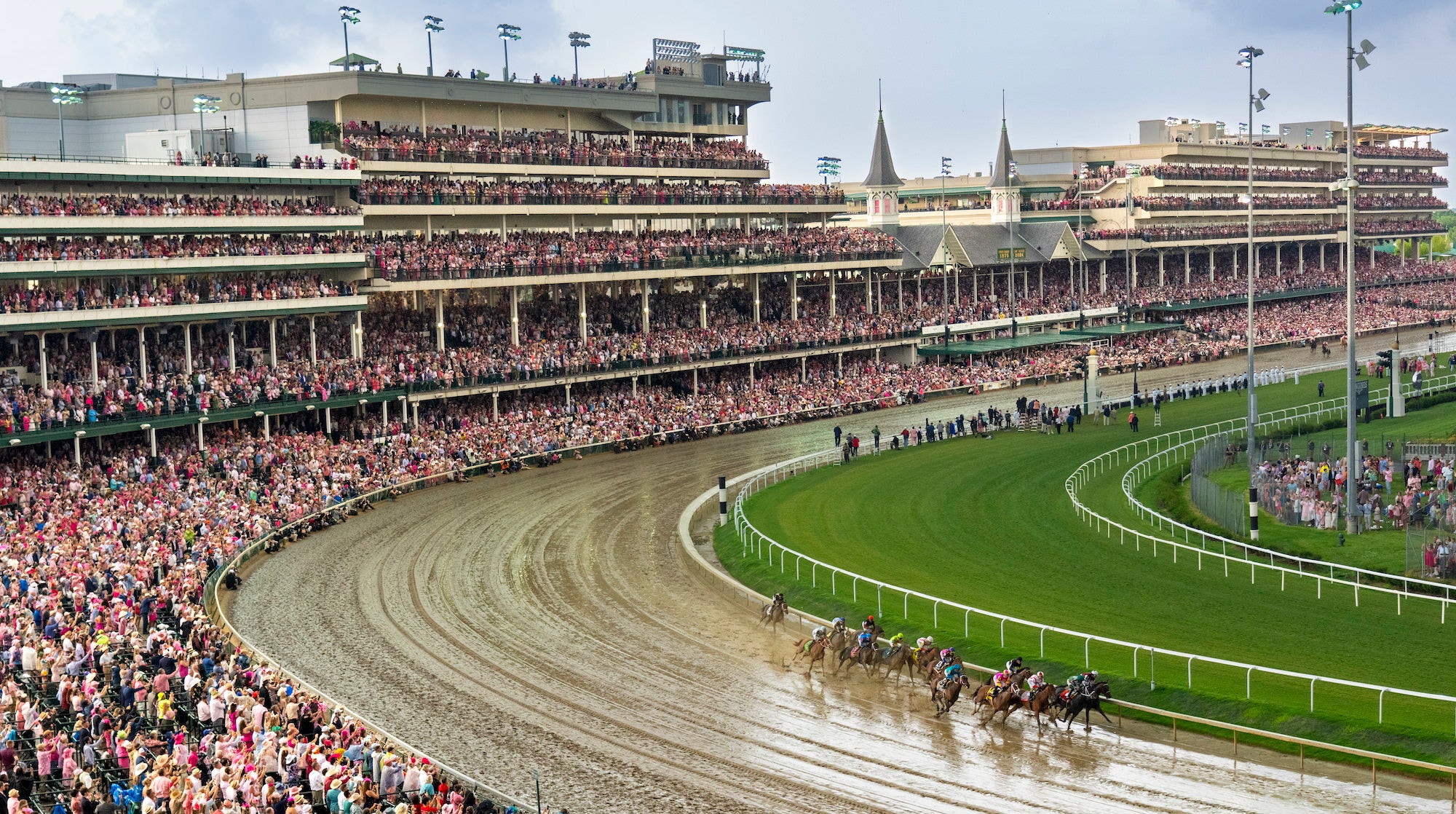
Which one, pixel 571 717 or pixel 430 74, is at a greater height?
pixel 430 74

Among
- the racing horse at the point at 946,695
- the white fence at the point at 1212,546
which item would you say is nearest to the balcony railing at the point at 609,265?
the white fence at the point at 1212,546

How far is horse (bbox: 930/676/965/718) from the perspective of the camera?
21172mm

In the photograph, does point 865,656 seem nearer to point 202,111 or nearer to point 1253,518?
point 1253,518

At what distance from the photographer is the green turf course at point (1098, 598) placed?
19970 millimetres

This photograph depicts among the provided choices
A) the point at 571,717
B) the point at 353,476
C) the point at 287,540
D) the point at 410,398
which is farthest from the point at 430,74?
the point at 571,717

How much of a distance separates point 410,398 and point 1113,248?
156ft

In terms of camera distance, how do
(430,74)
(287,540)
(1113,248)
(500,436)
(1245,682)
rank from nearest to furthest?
1. (1245,682)
2. (287,540)
3. (500,436)
4. (430,74)
5. (1113,248)

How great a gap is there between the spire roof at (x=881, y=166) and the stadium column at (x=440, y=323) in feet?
106

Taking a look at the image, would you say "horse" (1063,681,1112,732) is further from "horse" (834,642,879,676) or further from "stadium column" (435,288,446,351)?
"stadium column" (435,288,446,351)

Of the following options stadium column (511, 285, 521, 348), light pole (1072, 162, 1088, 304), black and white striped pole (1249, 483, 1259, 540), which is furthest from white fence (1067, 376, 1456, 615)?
light pole (1072, 162, 1088, 304)

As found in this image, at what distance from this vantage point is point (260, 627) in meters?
27.5

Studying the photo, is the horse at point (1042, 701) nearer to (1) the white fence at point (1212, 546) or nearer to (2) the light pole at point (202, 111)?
(1) the white fence at point (1212, 546)

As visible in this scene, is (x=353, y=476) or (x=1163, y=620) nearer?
(x=1163, y=620)

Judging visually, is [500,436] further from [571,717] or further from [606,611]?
[571,717]
